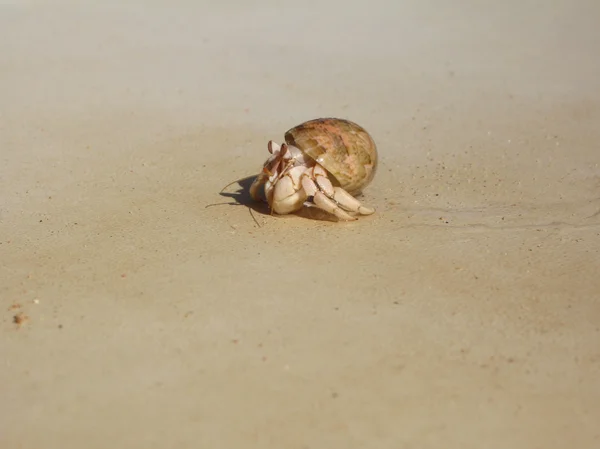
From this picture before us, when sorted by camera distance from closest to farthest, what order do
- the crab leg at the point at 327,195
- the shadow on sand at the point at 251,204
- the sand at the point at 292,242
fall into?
the sand at the point at 292,242 → the crab leg at the point at 327,195 → the shadow on sand at the point at 251,204

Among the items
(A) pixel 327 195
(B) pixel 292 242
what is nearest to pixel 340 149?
(A) pixel 327 195

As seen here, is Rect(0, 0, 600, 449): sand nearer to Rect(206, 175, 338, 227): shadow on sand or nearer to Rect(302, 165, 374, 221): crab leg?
Rect(206, 175, 338, 227): shadow on sand

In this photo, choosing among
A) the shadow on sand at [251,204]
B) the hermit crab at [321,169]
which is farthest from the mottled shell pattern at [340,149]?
the shadow on sand at [251,204]

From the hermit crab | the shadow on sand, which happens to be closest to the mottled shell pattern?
the hermit crab

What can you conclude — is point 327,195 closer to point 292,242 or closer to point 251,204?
point 292,242

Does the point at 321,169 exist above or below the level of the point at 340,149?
below

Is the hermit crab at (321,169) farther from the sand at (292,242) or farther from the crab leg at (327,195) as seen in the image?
the sand at (292,242)

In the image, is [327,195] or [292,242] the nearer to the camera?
[292,242]
